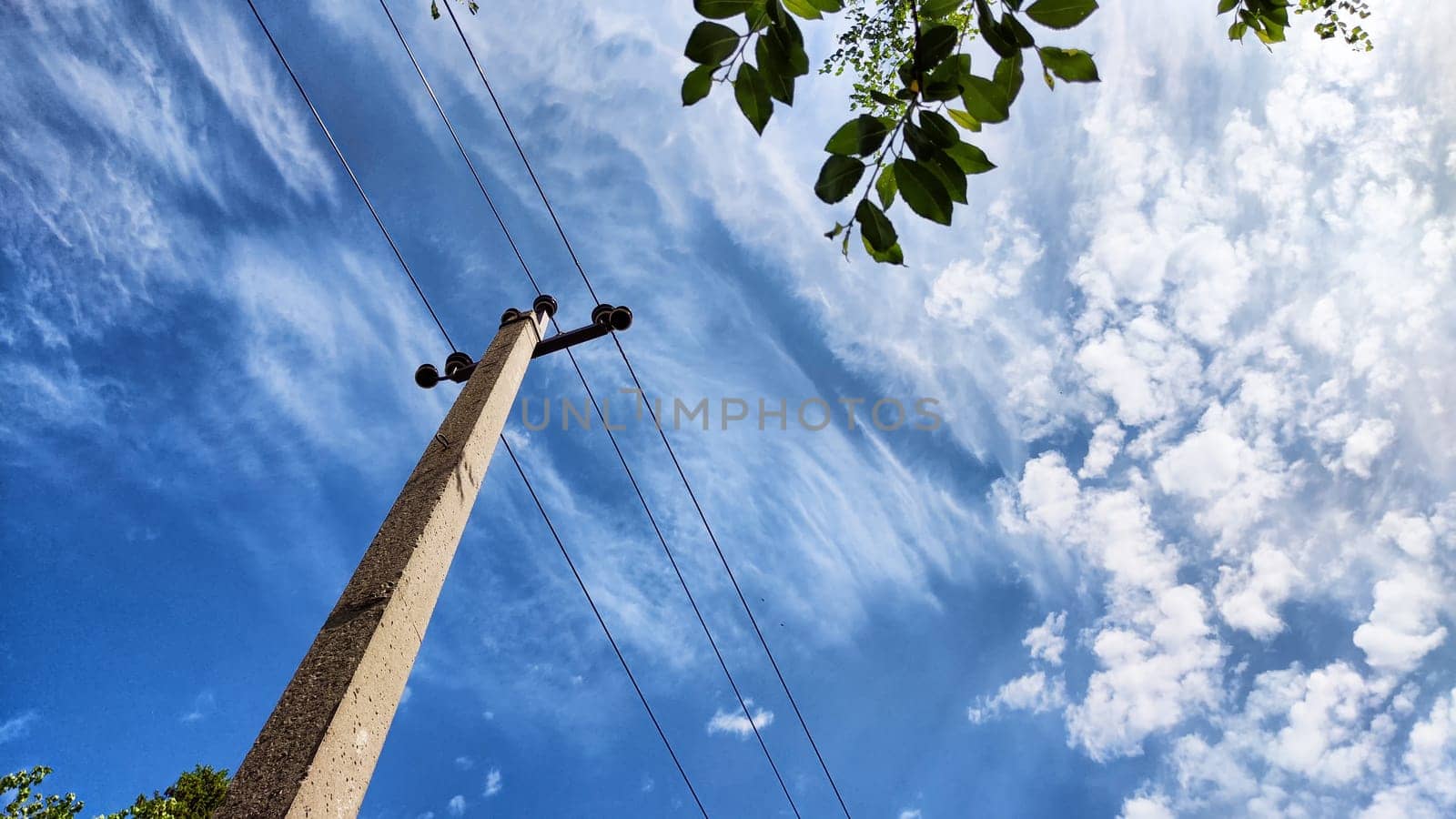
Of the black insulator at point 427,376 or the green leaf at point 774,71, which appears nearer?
the green leaf at point 774,71

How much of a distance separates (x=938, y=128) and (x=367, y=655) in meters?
2.63

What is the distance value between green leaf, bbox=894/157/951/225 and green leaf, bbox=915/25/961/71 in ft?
0.46

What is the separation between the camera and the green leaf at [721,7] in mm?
905

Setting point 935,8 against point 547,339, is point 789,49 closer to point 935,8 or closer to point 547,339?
point 935,8

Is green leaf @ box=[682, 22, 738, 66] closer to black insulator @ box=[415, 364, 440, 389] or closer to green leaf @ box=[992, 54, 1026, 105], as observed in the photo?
green leaf @ box=[992, 54, 1026, 105]

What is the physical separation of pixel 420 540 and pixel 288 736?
863mm

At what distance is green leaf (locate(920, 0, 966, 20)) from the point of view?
38.9 inches

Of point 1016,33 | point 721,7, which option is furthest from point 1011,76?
point 721,7

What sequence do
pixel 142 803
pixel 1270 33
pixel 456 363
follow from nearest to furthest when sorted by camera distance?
pixel 1270 33, pixel 456 363, pixel 142 803

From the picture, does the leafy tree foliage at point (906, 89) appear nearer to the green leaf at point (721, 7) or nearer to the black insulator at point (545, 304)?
the green leaf at point (721, 7)

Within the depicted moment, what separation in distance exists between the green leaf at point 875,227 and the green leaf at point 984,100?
0.58 feet

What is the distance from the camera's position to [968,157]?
3.16 feet

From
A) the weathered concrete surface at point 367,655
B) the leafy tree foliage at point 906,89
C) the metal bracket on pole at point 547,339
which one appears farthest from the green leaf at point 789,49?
the metal bracket on pole at point 547,339

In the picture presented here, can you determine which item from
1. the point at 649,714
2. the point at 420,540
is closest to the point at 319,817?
the point at 420,540
